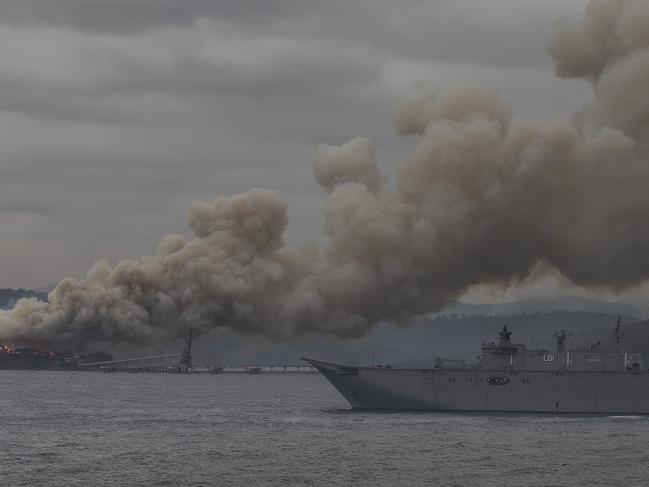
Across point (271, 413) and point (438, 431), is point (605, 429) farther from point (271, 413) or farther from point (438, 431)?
point (271, 413)

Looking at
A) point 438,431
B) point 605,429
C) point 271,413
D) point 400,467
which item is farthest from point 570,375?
Result: point 400,467

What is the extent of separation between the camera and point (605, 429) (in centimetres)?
10538

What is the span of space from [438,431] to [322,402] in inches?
2305

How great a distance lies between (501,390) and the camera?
12094 cm

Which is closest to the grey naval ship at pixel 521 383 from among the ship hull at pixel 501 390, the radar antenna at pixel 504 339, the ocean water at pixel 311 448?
the ship hull at pixel 501 390

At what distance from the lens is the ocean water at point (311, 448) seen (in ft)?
249

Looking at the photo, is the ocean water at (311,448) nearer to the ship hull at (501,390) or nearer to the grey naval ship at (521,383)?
the ship hull at (501,390)

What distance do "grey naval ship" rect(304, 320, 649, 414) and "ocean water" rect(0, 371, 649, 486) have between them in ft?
9.11

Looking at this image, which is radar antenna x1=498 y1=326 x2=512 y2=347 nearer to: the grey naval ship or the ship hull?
the grey naval ship

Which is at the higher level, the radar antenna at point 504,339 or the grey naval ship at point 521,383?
the radar antenna at point 504,339

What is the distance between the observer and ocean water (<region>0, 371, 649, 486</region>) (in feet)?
249

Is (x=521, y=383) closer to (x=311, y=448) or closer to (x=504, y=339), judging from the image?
(x=504, y=339)

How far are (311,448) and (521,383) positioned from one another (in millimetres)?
36603

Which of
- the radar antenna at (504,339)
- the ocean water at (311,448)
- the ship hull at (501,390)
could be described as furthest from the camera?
the radar antenna at (504,339)
